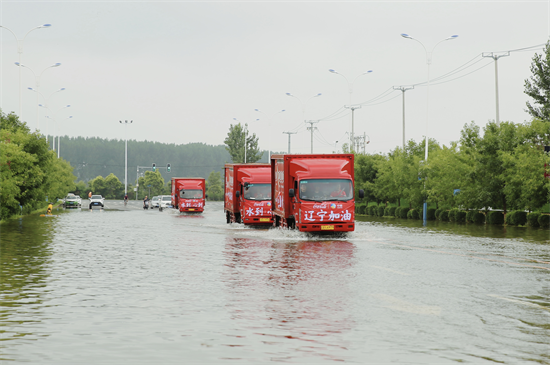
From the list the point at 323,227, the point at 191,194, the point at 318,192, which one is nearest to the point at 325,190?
the point at 318,192

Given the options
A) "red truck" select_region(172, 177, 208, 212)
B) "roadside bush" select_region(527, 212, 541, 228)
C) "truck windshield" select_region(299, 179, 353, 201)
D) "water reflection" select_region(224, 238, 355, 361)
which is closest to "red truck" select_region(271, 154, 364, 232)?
"truck windshield" select_region(299, 179, 353, 201)

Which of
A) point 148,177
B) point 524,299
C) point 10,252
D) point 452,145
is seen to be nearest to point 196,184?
point 452,145

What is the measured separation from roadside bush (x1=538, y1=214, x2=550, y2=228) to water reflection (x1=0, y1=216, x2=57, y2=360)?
27.6 meters

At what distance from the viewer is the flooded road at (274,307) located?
8039 mm

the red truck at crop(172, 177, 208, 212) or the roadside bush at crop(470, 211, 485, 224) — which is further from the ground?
the red truck at crop(172, 177, 208, 212)

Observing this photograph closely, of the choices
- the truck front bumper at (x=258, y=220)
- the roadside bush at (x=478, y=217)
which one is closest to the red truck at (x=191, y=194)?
the roadside bush at (x=478, y=217)

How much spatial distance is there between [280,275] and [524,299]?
5536 millimetres

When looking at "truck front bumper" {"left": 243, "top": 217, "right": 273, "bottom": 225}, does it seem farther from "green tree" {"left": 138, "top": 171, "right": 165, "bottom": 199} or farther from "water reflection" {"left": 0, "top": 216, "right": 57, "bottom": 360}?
"green tree" {"left": 138, "top": 171, "right": 165, "bottom": 199}

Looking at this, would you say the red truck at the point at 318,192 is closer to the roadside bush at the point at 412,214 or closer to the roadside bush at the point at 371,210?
the roadside bush at the point at 412,214

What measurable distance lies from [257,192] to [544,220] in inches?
669

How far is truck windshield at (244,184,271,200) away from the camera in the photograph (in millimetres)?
36281

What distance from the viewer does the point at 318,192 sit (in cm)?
2812

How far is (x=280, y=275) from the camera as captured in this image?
1574cm

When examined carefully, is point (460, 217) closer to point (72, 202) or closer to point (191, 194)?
point (191, 194)
